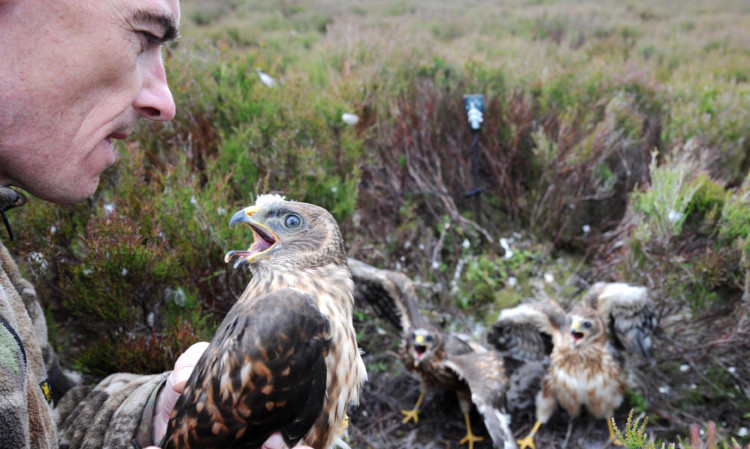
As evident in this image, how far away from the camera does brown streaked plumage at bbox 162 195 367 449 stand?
1.29 meters

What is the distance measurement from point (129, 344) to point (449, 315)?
2674mm

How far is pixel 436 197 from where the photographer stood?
4781mm

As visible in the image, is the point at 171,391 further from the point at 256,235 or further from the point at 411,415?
the point at 411,415

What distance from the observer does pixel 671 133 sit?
464 cm

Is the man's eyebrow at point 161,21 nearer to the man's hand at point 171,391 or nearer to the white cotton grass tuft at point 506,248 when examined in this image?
the man's hand at point 171,391

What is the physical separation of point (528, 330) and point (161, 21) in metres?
3.16

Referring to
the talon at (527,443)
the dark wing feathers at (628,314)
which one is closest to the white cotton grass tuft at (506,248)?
the dark wing feathers at (628,314)

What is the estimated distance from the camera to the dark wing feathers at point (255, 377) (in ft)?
4.24

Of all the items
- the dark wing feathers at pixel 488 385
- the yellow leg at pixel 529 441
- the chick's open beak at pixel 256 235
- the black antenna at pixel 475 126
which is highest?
the chick's open beak at pixel 256 235

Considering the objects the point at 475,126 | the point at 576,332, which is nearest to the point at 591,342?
the point at 576,332

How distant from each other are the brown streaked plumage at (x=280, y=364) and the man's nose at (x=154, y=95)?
436mm

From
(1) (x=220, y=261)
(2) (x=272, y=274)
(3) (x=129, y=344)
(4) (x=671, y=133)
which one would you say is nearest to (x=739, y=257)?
(4) (x=671, y=133)

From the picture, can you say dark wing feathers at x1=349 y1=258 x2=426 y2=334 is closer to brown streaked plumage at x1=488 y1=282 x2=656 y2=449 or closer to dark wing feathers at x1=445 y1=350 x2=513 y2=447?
dark wing feathers at x1=445 y1=350 x2=513 y2=447

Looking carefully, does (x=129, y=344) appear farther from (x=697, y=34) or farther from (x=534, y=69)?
(x=697, y=34)
